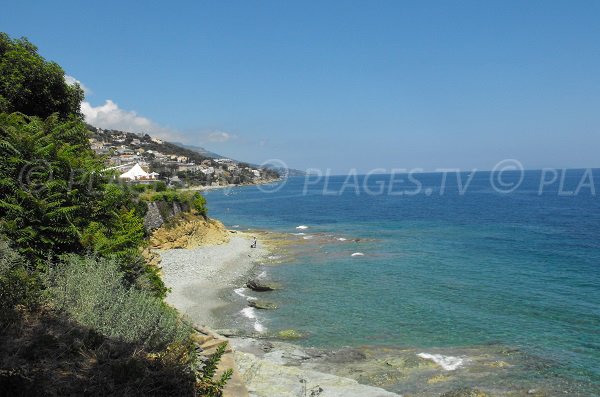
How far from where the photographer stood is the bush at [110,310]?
7961mm

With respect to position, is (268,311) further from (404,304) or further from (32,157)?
(32,157)

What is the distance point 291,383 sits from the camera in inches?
471

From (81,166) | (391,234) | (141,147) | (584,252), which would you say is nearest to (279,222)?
(391,234)

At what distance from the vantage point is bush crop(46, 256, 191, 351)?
313 inches

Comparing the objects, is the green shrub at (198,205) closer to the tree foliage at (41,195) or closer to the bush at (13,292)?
the tree foliage at (41,195)

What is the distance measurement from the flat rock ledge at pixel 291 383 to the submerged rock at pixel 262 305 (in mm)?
9398

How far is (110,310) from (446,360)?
1253 cm

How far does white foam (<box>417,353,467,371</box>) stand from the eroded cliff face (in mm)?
25228

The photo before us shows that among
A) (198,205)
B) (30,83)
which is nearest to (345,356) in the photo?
(30,83)

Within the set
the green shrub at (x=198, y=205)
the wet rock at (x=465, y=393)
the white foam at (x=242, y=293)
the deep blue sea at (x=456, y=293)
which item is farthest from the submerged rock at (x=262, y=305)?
the green shrub at (x=198, y=205)

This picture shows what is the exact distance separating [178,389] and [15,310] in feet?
11.0

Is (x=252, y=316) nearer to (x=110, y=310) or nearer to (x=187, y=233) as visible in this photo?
(x=110, y=310)

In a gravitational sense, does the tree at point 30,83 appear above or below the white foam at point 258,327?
above

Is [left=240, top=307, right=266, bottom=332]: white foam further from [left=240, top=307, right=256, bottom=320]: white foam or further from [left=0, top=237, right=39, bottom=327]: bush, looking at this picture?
[left=0, top=237, right=39, bottom=327]: bush
